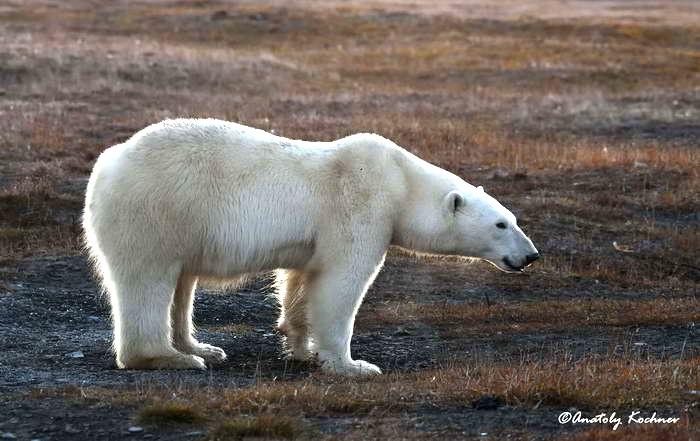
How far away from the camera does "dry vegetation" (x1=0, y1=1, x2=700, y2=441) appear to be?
7.01 metres

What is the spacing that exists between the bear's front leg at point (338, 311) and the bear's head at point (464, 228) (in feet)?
1.68

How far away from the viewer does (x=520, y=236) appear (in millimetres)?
8992

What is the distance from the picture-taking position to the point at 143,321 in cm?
828

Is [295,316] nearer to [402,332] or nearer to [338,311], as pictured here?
[338,311]

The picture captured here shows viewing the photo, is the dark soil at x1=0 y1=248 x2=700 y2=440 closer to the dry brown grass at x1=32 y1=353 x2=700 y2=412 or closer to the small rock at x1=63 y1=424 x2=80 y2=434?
the small rock at x1=63 y1=424 x2=80 y2=434

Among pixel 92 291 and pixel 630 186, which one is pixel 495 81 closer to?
pixel 630 186

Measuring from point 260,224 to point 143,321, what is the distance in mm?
1135

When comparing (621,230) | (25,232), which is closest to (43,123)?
(25,232)

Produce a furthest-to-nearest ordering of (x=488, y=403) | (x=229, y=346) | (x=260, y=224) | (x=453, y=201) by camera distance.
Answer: (x=229, y=346)
(x=453, y=201)
(x=260, y=224)
(x=488, y=403)

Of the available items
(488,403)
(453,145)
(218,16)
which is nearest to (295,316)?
(488,403)

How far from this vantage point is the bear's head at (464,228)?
8.86m

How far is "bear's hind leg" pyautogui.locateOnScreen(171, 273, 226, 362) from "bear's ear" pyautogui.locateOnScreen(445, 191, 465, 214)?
2.11 metres

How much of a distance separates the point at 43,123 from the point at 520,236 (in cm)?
1250

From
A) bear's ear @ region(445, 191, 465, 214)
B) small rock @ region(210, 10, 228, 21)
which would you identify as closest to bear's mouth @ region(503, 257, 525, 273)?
bear's ear @ region(445, 191, 465, 214)
